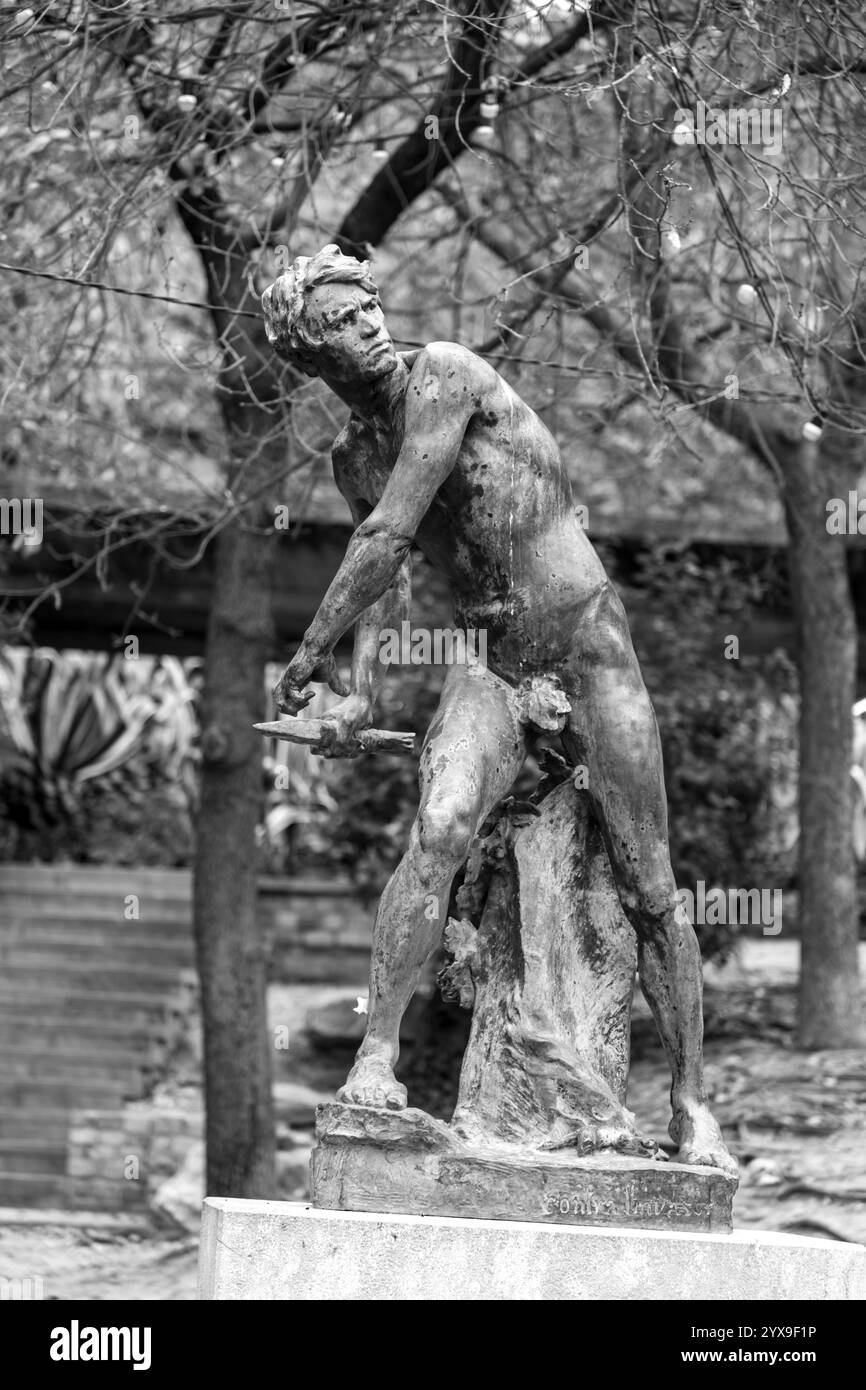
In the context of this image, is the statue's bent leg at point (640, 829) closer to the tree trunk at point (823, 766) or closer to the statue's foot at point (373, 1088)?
the statue's foot at point (373, 1088)

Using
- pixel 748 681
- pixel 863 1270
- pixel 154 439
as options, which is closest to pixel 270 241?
pixel 154 439

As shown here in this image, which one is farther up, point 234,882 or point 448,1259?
point 234,882

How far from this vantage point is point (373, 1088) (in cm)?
508

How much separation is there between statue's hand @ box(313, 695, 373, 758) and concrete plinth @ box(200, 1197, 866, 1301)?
1160 mm

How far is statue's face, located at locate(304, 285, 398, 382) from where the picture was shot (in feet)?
17.6

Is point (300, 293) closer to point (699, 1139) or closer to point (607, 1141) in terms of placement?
point (607, 1141)

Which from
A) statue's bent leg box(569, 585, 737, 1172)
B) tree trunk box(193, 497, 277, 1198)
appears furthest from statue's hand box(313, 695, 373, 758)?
tree trunk box(193, 497, 277, 1198)

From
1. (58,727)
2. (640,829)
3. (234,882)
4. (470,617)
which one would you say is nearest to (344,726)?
(470,617)

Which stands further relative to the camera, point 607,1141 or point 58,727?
point 58,727

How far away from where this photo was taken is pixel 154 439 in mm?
13383

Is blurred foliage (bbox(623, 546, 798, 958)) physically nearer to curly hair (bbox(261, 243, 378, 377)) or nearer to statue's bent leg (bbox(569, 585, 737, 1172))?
statue's bent leg (bbox(569, 585, 737, 1172))

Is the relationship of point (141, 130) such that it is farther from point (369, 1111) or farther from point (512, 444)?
point (369, 1111)

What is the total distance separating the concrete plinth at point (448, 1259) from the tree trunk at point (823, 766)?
6270 millimetres

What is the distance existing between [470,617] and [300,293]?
3.33 ft
